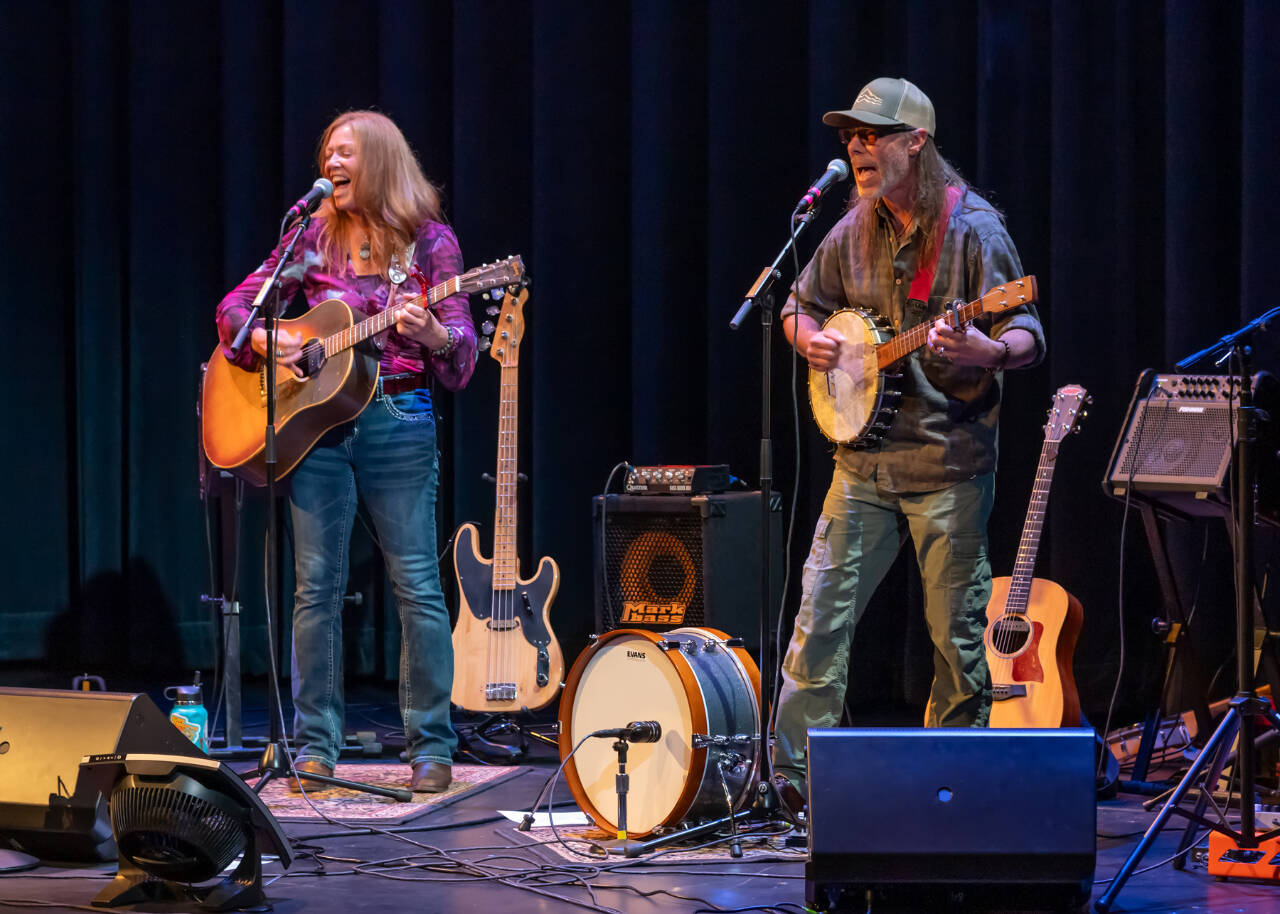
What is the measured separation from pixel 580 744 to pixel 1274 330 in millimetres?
2573

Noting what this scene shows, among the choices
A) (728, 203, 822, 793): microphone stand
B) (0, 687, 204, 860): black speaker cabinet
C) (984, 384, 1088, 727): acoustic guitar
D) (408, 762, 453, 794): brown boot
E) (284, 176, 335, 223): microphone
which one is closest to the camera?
(0, 687, 204, 860): black speaker cabinet

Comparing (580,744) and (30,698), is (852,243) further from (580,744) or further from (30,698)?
(30,698)

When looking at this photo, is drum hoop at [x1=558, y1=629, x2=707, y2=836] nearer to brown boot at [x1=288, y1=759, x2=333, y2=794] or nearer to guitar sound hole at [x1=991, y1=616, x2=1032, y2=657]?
brown boot at [x1=288, y1=759, x2=333, y2=794]

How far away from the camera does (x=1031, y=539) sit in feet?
14.0

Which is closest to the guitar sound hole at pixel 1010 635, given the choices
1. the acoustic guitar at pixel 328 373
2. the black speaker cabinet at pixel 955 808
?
the black speaker cabinet at pixel 955 808

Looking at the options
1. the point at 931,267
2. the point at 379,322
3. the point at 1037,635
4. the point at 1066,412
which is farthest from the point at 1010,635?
the point at 379,322

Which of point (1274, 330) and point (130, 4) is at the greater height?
point (130, 4)

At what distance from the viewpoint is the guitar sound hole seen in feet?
13.8

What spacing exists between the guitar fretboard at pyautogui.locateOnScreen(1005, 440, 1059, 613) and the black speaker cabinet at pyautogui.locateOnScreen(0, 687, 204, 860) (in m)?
2.34

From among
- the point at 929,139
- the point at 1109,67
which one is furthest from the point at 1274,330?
the point at 929,139

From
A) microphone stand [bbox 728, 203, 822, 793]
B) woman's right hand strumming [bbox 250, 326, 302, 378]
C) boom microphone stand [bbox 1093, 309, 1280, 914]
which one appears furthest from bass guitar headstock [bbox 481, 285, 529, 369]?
boom microphone stand [bbox 1093, 309, 1280, 914]

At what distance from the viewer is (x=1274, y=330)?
4508 millimetres

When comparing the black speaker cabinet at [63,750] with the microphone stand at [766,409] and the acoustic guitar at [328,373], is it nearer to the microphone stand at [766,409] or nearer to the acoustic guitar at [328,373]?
the acoustic guitar at [328,373]

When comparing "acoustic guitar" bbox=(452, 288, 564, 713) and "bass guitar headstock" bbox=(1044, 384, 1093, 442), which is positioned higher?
"bass guitar headstock" bbox=(1044, 384, 1093, 442)
